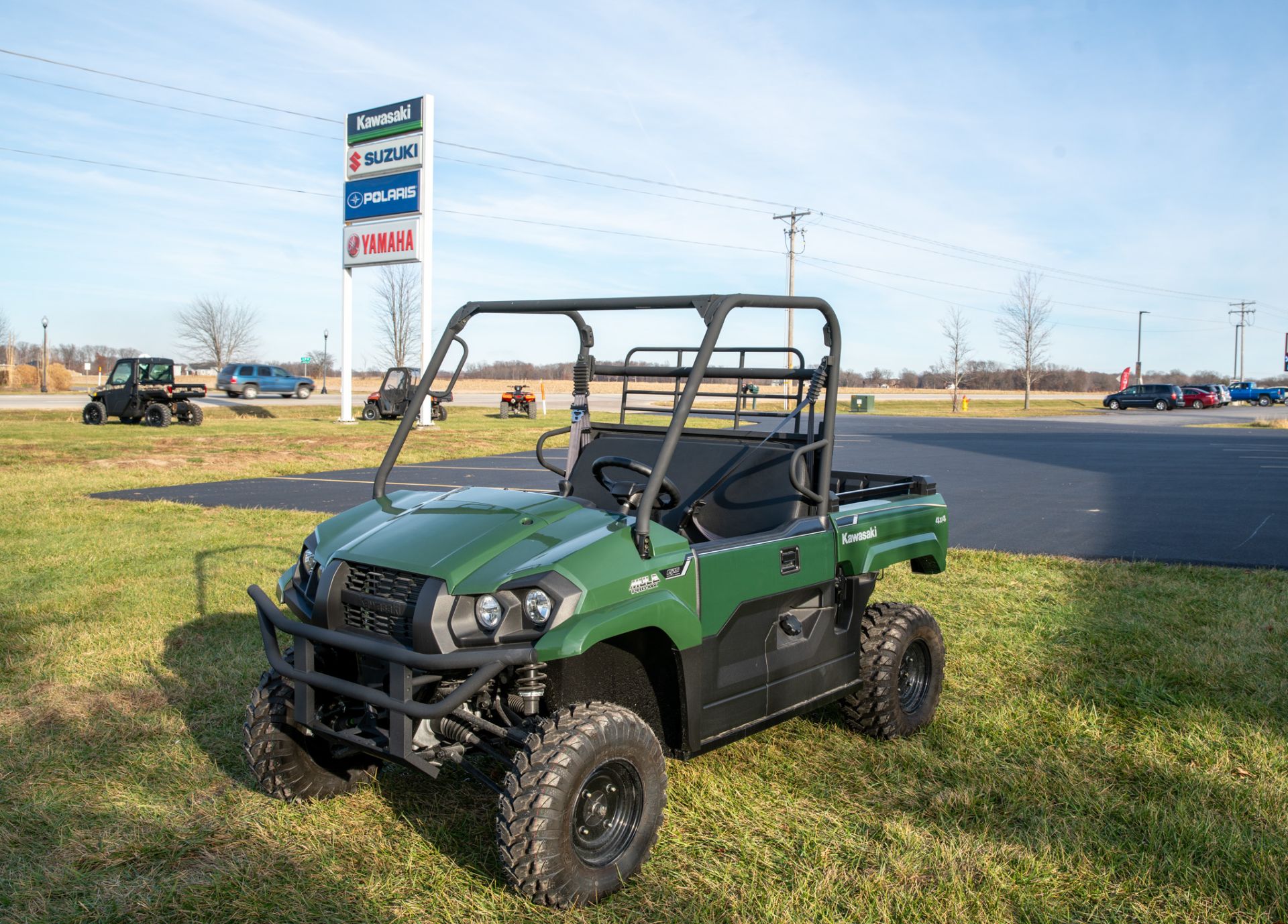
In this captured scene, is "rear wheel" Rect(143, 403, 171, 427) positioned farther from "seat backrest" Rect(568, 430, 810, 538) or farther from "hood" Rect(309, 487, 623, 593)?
"hood" Rect(309, 487, 623, 593)

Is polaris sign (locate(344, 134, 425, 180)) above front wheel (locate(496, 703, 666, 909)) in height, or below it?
above

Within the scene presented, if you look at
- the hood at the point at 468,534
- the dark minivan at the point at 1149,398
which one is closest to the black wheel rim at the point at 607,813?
the hood at the point at 468,534

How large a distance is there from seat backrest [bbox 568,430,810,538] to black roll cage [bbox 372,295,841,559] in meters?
0.18

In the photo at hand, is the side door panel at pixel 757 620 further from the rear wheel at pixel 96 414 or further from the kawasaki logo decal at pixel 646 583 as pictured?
the rear wheel at pixel 96 414

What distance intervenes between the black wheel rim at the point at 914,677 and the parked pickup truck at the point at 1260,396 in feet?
220

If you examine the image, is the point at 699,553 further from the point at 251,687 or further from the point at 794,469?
the point at 251,687

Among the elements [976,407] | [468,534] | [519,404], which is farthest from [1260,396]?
[468,534]

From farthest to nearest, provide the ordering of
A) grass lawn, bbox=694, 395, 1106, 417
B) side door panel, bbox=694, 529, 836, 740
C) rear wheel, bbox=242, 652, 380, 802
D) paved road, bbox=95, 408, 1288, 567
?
grass lawn, bbox=694, 395, 1106, 417
paved road, bbox=95, 408, 1288, 567
rear wheel, bbox=242, 652, 380, 802
side door panel, bbox=694, 529, 836, 740

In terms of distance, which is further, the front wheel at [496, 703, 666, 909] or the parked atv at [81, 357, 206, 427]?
the parked atv at [81, 357, 206, 427]

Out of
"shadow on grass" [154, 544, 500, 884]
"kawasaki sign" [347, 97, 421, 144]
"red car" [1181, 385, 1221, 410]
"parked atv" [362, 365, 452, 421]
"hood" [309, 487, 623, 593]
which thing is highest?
"kawasaki sign" [347, 97, 421, 144]

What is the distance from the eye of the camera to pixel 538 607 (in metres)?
3.04

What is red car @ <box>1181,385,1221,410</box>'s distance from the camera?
55.1 metres

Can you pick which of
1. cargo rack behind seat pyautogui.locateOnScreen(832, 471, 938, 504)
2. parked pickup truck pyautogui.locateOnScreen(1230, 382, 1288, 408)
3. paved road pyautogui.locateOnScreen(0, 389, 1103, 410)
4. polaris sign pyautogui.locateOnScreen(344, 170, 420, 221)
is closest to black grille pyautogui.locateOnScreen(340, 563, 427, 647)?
cargo rack behind seat pyautogui.locateOnScreen(832, 471, 938, 504)

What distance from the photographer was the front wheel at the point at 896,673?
4.32 meters
